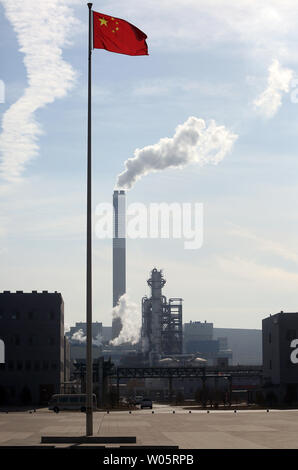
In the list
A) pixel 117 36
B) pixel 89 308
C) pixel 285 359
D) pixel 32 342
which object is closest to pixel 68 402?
pixel 32 342

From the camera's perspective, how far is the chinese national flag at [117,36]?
1379 inches

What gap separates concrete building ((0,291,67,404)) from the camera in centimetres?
11569

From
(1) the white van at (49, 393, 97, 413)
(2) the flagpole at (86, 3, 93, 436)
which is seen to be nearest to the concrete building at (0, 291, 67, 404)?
(1) the white van at (49, 393, 97, 413)

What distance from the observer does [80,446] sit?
1243 inches

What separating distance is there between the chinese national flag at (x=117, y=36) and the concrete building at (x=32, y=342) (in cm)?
8541

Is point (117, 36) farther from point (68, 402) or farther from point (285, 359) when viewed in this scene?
point (285, 359)

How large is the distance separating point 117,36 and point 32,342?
286 ft

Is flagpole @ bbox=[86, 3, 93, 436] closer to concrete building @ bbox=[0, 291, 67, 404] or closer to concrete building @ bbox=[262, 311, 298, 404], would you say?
concrete building @ bbox=[0, 291, 67, 404]

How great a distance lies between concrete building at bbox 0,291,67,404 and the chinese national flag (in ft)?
280

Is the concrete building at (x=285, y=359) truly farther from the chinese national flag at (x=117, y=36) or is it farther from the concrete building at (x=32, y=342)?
the chinese national flag at (x=117, y=36)

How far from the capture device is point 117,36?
115ft
